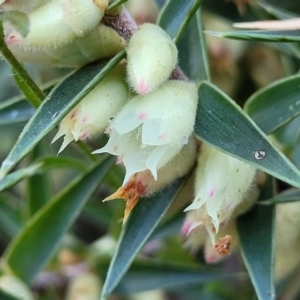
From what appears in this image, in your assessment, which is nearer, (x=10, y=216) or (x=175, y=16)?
(x=175, y=16)

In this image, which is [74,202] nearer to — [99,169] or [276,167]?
[99,169]

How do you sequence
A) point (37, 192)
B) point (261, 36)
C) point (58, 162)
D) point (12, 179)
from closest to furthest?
point (261, 36) < point (12, 179) < point (58, 162) < point (37, 192)

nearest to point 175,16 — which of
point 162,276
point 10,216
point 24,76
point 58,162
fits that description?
point 24,76

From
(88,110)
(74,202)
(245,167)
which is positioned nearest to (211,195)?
(245,167)

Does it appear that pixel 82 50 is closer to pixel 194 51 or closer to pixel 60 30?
pixel 60 30

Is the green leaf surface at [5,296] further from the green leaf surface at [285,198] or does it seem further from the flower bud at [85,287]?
the green leaf surface at [285,198]

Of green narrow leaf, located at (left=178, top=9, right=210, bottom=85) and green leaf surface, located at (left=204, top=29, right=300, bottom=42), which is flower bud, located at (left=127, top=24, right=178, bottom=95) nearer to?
green leaf surface, located at (left=204, top=29, right=300, bottom=42)

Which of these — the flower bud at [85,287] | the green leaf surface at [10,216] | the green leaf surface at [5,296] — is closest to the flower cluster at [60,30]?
the green leaf surface at [5,296]

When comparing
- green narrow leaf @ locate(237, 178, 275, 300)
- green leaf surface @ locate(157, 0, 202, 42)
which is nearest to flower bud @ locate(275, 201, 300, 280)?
green narrow leaf @ locate(237, 178, 275, 300)
